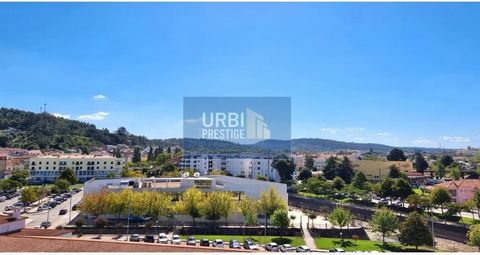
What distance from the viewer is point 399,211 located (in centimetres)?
2806

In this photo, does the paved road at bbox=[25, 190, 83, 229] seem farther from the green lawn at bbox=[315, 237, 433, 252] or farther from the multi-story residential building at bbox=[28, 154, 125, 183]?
the multi-story residential building at bbox=[28, 154, 125, 183]

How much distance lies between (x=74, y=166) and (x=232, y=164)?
69.4 feet

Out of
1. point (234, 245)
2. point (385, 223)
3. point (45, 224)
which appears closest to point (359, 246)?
point (385, 223)

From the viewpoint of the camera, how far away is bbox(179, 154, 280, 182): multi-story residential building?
52406 millimetres

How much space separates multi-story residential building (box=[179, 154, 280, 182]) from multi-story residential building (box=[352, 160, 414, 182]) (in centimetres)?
1291

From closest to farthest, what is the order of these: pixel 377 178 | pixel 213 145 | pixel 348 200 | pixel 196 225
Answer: pixel 196 225, pixel 348 200, pixel 377 178, pixel 213 145

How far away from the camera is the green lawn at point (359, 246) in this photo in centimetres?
1802

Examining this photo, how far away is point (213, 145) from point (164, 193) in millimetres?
36948

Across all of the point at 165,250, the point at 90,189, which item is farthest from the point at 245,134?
the point at 165,250

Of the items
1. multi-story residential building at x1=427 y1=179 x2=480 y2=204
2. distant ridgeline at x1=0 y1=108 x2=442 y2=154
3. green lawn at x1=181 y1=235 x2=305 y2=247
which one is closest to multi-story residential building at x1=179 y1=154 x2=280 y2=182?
distant ridgeline at x1=0 y1=108 x2=442 y2=154

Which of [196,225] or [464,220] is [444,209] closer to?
[464,220]

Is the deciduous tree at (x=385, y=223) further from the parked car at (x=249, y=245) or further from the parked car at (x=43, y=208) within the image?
the parked car at (x=43, y=208)

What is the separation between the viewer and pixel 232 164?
54.5 metres

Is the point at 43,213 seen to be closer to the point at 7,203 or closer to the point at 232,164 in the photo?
the point at 7,203
